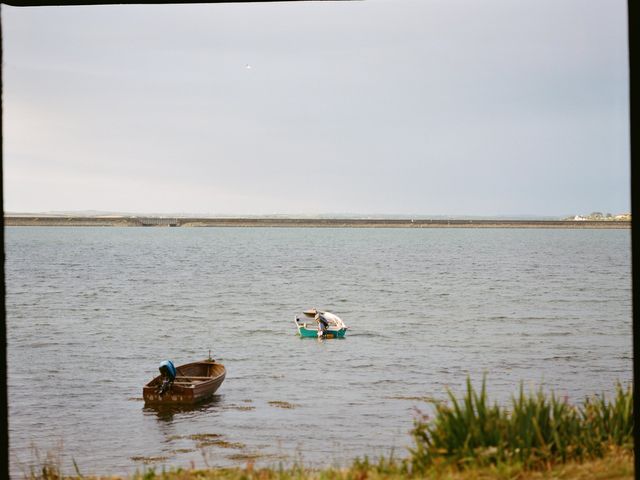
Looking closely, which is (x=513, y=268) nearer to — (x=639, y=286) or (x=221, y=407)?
(x=221, y=407)

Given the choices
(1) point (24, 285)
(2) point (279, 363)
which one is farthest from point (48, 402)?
(1) point (24, 285)

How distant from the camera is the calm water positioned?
67.2 ft

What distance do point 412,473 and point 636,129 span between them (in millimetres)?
4160

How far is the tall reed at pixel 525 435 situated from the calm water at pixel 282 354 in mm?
1703

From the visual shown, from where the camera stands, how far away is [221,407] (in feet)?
81.1

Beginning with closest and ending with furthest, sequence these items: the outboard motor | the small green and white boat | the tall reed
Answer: the tall reed → the outboard motor → the small green and white boat

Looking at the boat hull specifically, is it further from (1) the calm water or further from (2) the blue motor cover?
(2) the blue motor cover

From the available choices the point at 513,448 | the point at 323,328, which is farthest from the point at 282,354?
the point at 513,448

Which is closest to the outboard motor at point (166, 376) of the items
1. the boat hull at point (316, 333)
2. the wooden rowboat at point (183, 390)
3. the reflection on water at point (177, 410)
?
the wooden rowboat at point (183, 390)

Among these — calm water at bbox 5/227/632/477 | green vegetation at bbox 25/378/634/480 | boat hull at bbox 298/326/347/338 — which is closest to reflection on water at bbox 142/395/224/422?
calm water at bbox 5/227/632/477

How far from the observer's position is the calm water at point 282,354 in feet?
67.2

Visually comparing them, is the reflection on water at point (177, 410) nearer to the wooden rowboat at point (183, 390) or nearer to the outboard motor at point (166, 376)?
the wooden rowboat at point (183, 390)

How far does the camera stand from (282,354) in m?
37.8

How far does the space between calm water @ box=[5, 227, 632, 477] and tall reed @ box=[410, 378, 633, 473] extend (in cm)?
170
